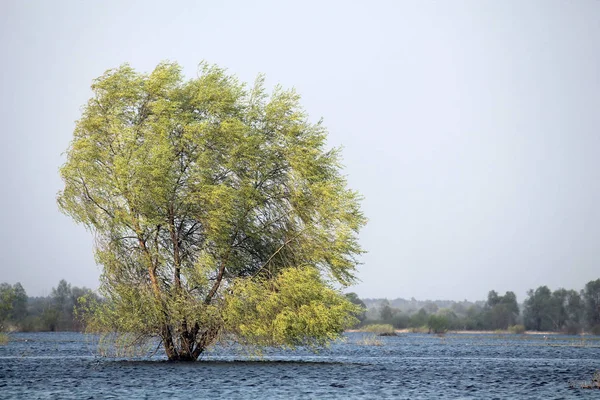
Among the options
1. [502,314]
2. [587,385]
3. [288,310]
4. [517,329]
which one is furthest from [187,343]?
[502,314]

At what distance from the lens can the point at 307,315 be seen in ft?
121

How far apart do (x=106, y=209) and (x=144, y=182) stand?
291cm

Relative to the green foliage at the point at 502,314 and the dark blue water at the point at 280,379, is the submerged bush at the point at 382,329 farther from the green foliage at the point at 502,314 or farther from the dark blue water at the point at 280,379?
the dark blue water at the point at 280,379

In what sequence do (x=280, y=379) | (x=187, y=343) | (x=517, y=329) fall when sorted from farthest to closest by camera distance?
(x=517, y=329) < (x=187, y=343) < (x=280, y=379)

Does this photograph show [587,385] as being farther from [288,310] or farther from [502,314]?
[502,314]

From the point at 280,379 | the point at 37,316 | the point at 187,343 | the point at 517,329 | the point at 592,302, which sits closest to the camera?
the point at 280,379

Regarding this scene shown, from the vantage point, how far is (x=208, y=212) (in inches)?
1543

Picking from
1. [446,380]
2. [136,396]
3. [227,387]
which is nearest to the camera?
[136,396]

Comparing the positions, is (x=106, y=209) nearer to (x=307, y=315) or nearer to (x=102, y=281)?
(x=102, y=281)

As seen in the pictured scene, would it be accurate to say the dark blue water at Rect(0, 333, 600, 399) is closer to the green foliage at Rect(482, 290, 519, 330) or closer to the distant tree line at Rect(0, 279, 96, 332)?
the distant tree line at Rect(0, 279, 96, 332)

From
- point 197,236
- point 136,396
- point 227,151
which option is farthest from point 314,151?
point 136,396

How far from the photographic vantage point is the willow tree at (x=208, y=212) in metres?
38.0

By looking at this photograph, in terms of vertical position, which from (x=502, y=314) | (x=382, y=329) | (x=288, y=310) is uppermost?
(x=502, y=314)

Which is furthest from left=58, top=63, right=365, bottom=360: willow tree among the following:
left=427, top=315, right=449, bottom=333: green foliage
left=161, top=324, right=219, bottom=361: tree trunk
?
left=427, top=315, right=449, bottom=333: green foliage
